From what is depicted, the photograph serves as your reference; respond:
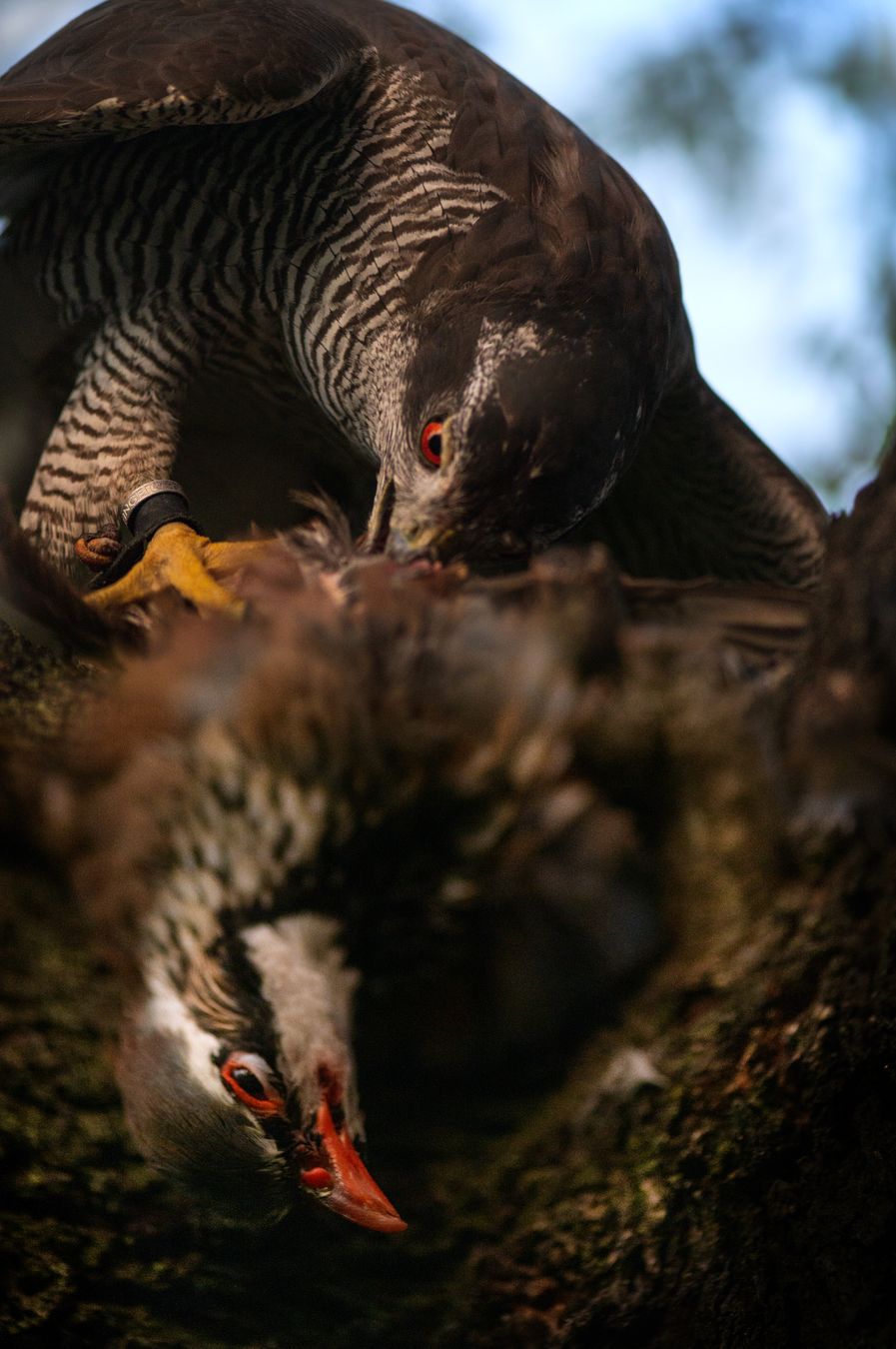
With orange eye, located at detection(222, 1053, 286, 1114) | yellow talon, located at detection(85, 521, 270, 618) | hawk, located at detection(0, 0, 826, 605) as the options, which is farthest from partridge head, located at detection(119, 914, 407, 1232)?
hawk, located at detection(0, 0, 826, 605)

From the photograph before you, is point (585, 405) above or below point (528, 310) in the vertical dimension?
below

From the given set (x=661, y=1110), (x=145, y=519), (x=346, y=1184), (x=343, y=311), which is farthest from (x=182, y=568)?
(x=661, y=1110)

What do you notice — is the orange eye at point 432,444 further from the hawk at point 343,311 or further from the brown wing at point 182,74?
the brown wing at point 182,74

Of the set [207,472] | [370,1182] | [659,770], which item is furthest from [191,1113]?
[207,472]

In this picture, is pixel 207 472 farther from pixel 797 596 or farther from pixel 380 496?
pixel 797 596

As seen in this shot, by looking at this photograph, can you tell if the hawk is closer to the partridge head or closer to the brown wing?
the brown wing

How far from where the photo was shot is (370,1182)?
152 cm

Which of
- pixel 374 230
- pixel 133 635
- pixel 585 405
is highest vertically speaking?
pixel 374 230

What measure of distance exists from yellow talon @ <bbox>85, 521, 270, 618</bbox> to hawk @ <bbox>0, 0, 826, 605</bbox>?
12mm

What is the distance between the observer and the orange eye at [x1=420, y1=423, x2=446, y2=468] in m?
2.96

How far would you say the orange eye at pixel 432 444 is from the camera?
2.96 m

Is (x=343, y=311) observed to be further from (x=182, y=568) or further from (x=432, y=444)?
(x=182, y=568)

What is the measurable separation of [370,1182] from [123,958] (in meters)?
0.41

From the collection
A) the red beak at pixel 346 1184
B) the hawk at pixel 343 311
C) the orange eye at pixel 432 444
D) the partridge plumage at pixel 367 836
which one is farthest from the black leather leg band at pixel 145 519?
the red beak at pixel 346 1184
